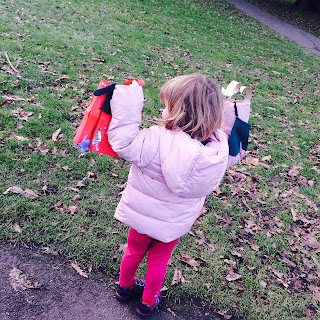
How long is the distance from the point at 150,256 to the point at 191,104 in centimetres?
114

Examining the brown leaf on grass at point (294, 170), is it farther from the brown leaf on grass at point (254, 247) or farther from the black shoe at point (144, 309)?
the black shoe at point (144, 309)

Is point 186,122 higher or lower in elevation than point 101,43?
higher

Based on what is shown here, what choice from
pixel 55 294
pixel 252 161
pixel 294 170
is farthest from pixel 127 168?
pixel 294 170

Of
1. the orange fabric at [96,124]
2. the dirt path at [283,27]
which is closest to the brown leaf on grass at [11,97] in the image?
the orange fabric at [96,124]

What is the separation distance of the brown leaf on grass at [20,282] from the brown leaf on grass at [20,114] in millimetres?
2344

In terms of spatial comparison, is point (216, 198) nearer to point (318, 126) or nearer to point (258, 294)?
point (258, 294)

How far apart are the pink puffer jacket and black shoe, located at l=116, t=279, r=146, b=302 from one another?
2.37ft

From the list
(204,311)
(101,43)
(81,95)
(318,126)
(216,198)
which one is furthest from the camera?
(101,43)

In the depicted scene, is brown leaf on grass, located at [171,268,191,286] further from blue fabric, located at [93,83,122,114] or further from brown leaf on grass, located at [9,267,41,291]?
blue fabric, located at [93,83,122,114]

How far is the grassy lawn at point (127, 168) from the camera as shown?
2.91 meters

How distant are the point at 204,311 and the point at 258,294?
594 millimetres

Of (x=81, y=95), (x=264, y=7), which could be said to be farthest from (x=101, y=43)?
(x=264, y=7)

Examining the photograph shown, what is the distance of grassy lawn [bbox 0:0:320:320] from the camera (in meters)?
2.91

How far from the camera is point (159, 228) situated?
2057 mm
